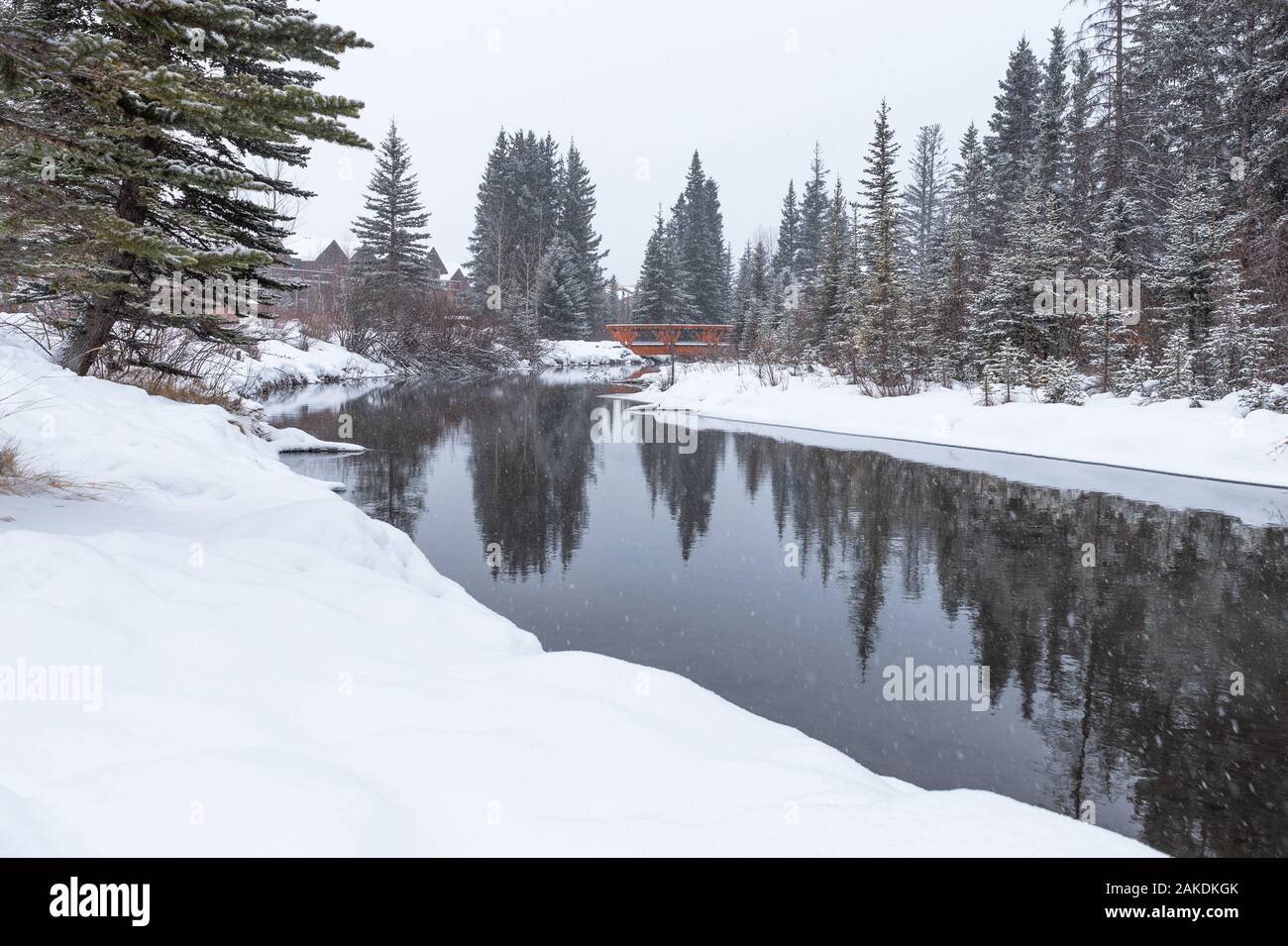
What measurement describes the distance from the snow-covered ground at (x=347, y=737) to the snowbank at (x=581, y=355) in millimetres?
53120

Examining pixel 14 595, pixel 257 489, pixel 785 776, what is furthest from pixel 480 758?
pixel 257 489

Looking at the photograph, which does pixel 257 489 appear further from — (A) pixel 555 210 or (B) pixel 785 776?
(A) pixel 555 210

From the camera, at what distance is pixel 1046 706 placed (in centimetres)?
489

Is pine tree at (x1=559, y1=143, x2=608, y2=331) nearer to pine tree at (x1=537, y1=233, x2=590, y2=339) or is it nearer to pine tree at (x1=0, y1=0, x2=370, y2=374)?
pine tree at (x1=537, y1=233, x2=590, y2=339)

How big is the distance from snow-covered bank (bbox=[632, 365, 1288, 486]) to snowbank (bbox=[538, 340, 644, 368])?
32911 millimetres

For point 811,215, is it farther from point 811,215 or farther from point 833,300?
point 833,300

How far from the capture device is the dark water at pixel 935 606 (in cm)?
419

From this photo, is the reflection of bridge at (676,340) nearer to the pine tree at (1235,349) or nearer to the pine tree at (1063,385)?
the pine tree at (1063,385)

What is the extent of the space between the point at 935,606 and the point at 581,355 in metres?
58.1

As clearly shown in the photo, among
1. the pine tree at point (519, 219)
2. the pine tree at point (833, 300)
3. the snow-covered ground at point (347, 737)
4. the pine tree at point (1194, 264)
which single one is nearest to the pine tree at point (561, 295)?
the pine tree at point (519, 219)

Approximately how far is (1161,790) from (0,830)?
4868 mm
